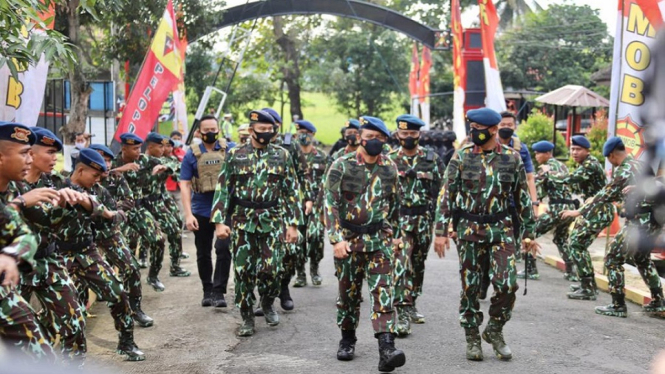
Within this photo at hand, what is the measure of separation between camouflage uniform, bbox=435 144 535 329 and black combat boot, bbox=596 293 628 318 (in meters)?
2.64

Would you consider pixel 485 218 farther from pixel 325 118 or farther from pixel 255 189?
pixel 325 118

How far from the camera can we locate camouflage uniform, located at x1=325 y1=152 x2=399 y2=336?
762 cm

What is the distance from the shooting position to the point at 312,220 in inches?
462

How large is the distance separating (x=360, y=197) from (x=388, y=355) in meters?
1.32

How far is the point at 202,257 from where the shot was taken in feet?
35.0

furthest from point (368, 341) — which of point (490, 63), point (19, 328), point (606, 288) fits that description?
point (490, 63)

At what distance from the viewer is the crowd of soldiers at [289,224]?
6.24 meters

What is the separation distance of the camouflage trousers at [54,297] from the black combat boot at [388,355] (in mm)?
2328

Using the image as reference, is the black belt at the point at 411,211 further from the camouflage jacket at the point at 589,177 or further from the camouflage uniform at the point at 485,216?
the camouflage jacket at the point at 589,177

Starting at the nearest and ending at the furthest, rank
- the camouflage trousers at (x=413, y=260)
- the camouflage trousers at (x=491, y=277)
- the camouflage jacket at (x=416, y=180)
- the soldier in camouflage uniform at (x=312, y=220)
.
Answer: the camouflage trousers at (x=491, y=277) < the camouflage trousers at (x=413, y=260) < the camouflage jacket at (x=416, y=180) < the soldier in camouflage uniform at (x=312, y=220)

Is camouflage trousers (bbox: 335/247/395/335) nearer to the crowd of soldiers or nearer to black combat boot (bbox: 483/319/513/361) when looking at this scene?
the crowd of soldiers

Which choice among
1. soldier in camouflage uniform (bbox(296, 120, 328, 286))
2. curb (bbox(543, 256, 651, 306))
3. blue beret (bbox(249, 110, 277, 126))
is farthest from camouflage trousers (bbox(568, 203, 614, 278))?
blue beret (bbox(249, 110, 277, 126))

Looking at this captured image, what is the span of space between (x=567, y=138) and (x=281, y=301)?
26.9m

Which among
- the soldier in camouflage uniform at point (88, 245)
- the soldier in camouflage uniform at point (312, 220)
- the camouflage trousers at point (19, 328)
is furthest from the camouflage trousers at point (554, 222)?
the camouflage trousers at point (19, 328)
